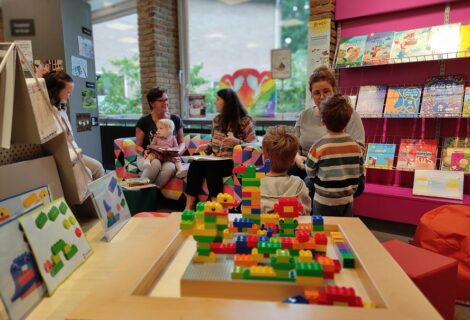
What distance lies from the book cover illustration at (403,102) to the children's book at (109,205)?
2608mm

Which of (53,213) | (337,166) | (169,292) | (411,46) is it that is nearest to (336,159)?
(337,166)

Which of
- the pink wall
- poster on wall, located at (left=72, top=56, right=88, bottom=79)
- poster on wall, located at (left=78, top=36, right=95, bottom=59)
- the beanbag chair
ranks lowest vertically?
the beanbag chair

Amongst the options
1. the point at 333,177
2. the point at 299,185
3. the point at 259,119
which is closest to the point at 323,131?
the point at 333,177

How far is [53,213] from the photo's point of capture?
1.12 m

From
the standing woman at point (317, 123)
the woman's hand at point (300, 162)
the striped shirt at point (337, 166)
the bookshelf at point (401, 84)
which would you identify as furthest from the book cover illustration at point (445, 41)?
the striped shirt at point (337, 166)

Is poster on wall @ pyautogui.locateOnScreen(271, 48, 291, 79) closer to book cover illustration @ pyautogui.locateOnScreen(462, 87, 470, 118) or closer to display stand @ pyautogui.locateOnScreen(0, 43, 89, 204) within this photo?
book cover illustration @ pyautogui.locateOnScreen(462, 87, 470, 118)

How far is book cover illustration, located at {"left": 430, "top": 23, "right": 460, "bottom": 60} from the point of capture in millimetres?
2855

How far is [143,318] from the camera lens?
76 cm

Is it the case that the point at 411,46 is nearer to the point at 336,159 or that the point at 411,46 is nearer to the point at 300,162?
the point at 300,162

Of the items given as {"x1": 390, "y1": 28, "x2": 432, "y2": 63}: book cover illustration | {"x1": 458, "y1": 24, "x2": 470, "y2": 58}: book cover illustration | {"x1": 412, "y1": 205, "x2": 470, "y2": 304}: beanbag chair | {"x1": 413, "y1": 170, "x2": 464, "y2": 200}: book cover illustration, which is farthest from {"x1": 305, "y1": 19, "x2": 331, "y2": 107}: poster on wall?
{"x1": 412, "y1": 205, "x2": 470, "y2": 304}: beanbag chair

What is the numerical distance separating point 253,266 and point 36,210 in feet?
2.20

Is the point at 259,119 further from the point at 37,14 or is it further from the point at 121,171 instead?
the point at 37,14

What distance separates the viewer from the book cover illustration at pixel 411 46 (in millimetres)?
3001

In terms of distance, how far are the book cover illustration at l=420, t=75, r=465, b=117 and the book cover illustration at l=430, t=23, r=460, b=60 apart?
251mm
